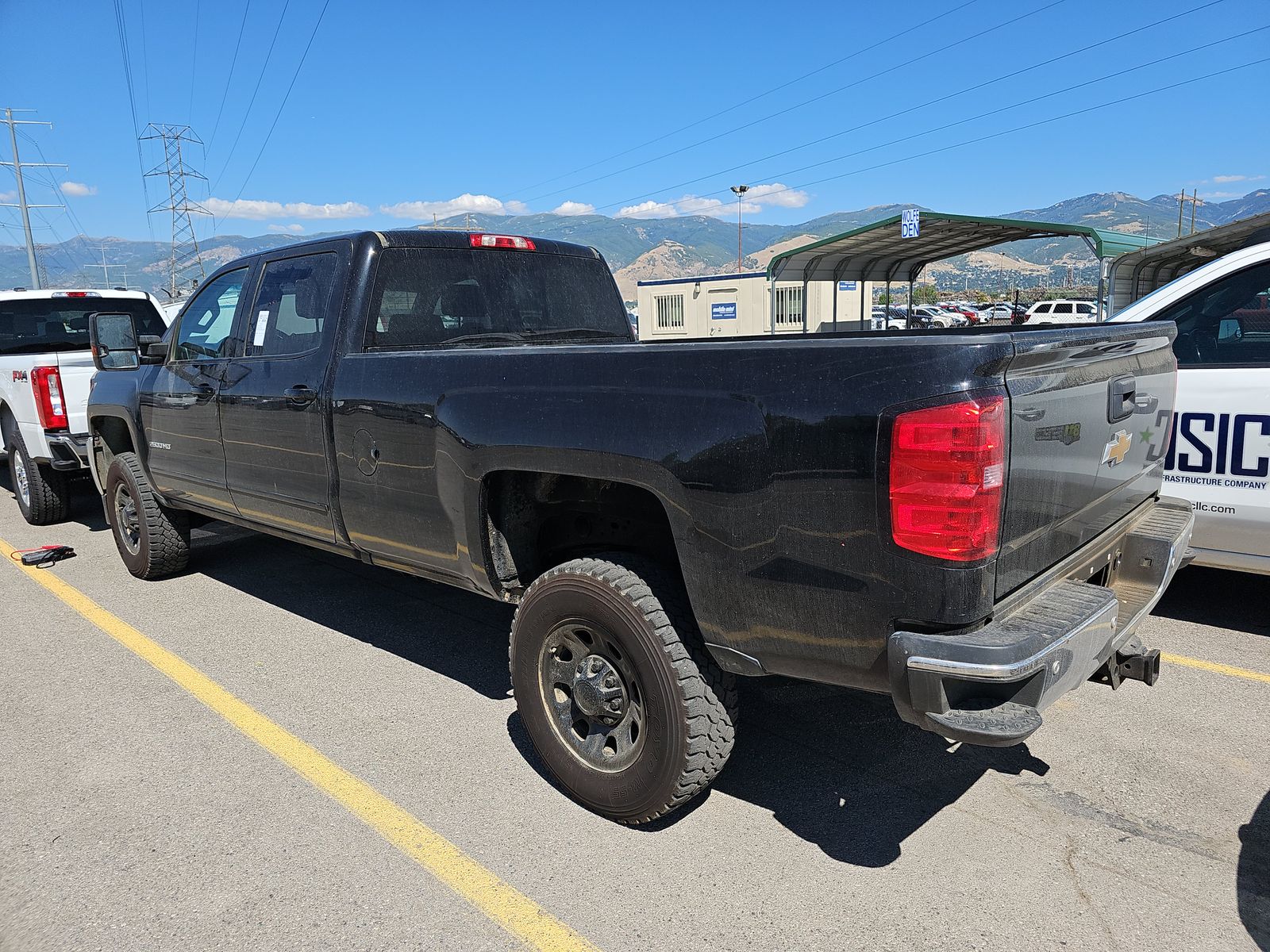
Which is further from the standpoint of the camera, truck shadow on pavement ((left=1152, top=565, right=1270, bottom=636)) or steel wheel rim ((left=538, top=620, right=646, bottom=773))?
truck shadow on pavement ((left=1152, top=565, right=1270, bottom=636))

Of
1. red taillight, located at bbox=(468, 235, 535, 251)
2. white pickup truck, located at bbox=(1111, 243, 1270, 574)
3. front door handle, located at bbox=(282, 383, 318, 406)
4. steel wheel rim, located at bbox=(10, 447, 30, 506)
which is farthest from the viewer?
steel wheel rim, located at bbox=(10, 447, 30, 506)

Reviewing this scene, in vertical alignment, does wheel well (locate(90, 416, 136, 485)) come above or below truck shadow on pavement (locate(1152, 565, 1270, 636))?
above

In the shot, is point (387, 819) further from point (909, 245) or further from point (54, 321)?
point (909, 245)

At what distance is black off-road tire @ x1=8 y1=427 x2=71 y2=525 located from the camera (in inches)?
305

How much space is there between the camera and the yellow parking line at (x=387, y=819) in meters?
2.56

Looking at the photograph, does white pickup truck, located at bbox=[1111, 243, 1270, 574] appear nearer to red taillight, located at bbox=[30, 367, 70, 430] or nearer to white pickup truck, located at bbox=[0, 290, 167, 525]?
white pickup truck, located at bbox=[0, 290, 167, 525]

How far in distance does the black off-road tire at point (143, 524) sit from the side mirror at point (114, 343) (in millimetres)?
653

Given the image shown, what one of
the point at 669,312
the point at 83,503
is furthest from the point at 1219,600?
the point at 669,312

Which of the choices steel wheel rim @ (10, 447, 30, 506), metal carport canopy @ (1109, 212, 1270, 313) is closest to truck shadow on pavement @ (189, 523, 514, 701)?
steel wheel rim @ (10, 447, 30, 506)

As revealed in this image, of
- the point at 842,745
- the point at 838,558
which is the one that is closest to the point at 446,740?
the point at 842,745

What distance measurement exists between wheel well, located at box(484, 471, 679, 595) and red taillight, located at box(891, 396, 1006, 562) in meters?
1.07

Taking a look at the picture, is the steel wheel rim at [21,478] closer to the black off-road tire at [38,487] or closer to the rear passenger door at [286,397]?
the black off-road tire at [38,487]

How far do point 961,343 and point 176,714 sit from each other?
3.72 meters

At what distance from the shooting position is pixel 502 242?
450cm
